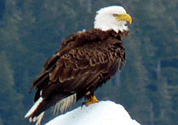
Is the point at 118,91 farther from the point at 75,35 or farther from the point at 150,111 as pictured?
the point at 75,35

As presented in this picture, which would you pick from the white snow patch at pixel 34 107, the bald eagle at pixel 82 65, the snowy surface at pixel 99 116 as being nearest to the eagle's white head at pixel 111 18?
the bald eagle at pixel 82 65

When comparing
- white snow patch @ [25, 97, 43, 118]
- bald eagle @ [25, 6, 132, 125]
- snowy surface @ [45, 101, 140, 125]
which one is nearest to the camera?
snowy surface @ [45, 101, 140, 125]

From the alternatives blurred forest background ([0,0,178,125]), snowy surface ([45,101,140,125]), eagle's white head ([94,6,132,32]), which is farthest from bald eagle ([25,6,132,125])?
blurred forest background ([0,0,178,125])

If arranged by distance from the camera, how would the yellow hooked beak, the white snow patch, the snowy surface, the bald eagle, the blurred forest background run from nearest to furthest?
the snowy surface < the white snow patch < the bald eagle < the yellow hooked beak < the blurred forest background

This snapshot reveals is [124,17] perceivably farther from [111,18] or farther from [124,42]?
[124,42]

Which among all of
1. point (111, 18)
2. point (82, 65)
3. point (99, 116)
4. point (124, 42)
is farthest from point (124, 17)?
point (124, 42)

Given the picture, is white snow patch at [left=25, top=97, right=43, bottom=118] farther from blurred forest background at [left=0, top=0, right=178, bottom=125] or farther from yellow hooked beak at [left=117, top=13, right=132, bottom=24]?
blurred forest background at [left=0, top=0, right=178, bottom=125]

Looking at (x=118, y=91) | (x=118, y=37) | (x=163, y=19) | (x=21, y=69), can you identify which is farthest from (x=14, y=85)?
(x=118, y=37)

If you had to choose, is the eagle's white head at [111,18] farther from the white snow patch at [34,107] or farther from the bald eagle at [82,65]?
the white snow patch at [34,107]
